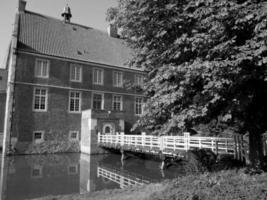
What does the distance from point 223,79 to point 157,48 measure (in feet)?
7.96

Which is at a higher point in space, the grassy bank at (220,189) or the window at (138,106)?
the window at (138,106)

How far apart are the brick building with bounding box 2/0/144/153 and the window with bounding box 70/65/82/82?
37 millimetres

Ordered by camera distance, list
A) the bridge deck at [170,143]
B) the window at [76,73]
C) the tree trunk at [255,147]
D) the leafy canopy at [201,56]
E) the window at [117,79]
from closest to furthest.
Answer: the leafy canopy at [201,56] < the tree trunk at [255,147] < the bridge deck at [170,143] < the window at [76,73] < the window at [117,79]

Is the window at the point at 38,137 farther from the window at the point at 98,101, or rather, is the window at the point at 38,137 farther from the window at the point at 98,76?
the window at the point at 98,76

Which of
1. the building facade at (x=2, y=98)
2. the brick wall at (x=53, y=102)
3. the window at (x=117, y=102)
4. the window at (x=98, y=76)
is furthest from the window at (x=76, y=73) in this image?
the building facade at (x=2, y=98)

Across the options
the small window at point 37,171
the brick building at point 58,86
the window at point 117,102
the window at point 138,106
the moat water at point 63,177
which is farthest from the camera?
the window at point 138,106

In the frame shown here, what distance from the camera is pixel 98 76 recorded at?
24.3 meters

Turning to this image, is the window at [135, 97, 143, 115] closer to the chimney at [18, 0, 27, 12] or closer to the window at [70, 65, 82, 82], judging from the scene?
the window at [70, 65, 82, 82]

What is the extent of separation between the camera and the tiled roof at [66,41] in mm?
21703

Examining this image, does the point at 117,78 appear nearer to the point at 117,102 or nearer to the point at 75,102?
the point at 117,102

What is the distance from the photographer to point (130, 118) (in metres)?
25.8

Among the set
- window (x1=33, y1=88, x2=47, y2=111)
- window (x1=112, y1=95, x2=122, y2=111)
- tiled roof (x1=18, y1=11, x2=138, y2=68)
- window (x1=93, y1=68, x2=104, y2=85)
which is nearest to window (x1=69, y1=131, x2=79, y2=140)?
window (x1=33, y1=88, x2=47, y2=111)

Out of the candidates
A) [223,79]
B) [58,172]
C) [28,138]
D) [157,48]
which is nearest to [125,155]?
[58,172]

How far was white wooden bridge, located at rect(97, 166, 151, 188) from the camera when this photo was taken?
10656 millimetres
